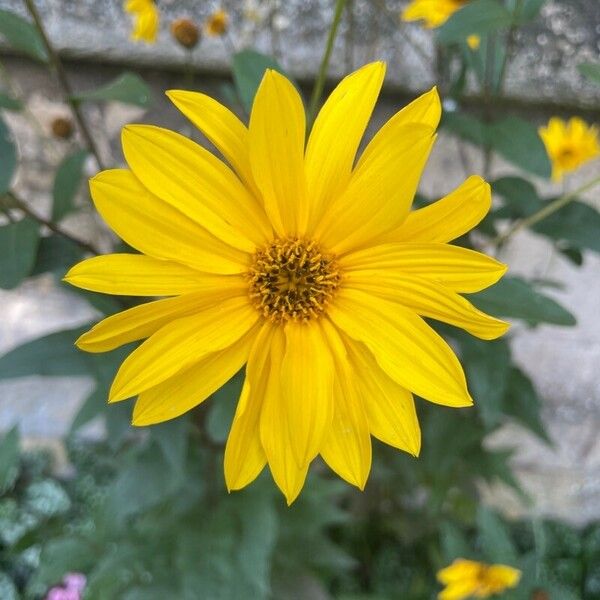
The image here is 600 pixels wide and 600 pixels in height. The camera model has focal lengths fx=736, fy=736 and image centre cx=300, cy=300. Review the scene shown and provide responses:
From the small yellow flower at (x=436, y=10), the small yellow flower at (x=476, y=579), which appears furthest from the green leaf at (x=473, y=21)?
the small yellow flower at (x=476, y=579)

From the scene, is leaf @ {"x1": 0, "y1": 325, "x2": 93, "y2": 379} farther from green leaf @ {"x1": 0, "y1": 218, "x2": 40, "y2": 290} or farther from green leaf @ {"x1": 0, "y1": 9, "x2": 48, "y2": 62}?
green leaf @ {"x1": 0, "y1": 9, "x2": 48, "y2": 62}

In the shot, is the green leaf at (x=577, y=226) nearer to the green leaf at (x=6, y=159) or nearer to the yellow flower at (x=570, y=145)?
the yellow flower at (x=570, y=145)

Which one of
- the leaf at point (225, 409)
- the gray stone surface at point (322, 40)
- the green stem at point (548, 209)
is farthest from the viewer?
the gray stone surface at point (322, 40)

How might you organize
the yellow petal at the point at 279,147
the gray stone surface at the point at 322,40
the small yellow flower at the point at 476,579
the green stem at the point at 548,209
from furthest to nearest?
the gray stone surface at the point at 322,40 → the small yellow flower at the point at 476,579 → the green stem at the point at 548,209 → the yellow petal at the point at 279,147

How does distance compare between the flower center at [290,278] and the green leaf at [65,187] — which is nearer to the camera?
the flower center at [290,278]

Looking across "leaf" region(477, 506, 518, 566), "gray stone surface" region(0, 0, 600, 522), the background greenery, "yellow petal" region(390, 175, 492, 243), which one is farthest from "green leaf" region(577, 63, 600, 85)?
"leaf" region(477, 506, 518, 566)

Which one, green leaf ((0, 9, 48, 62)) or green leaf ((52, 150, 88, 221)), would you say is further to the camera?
green leaf ((52, 150, 88, 221))

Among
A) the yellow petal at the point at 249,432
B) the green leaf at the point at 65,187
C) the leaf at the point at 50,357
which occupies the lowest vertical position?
the leaf at the point at 50,357
